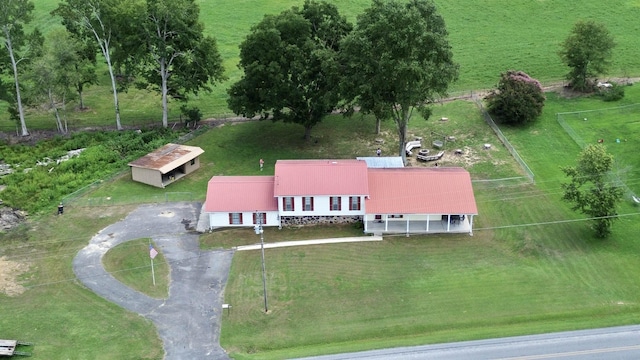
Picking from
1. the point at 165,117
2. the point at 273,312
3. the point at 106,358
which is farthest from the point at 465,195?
the point at 165,117

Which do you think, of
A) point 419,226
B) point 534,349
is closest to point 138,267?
point 419,226

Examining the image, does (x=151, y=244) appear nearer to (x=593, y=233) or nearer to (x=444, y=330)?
(x=444, y=330)

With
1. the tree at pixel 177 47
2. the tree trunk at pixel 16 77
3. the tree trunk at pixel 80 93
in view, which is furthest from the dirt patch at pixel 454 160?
the tree trunk at pixel 16 77

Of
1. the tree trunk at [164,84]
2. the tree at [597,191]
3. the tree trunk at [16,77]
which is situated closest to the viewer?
the tree at [597,191]

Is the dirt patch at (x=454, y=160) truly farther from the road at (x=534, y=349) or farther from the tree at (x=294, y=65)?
the road at (x=534, y=349)

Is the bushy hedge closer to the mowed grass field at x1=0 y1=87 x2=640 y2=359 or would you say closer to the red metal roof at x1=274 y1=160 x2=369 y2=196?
the mowed grass field at x1=0 y1=87 x2=640 y2=359

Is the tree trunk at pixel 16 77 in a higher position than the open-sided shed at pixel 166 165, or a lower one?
higher

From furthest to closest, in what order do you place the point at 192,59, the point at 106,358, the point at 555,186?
1. the point at 192,59
2. the point at 555,186
3. the point at 106,358
